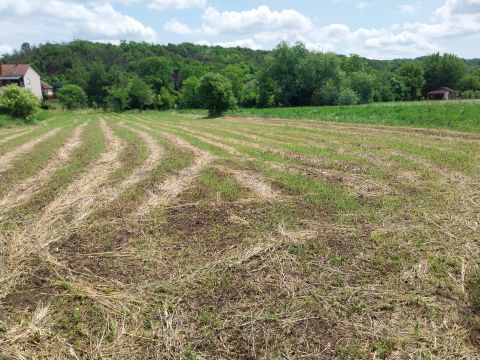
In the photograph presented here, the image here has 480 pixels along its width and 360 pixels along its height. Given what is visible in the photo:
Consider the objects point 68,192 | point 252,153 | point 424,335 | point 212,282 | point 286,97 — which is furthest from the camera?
point 286,97

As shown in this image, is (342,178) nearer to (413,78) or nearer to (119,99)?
(119,99)

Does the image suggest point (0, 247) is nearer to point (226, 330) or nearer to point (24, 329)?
point (24, 329)

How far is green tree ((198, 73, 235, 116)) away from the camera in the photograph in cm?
3869

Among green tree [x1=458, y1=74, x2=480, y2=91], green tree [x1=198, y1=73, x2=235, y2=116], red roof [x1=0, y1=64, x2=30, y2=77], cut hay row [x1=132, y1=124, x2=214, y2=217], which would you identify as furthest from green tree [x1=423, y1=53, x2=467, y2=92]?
cut hay row [x1=132, y1=124, x2=214, y2=217]

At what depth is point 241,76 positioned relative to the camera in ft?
289

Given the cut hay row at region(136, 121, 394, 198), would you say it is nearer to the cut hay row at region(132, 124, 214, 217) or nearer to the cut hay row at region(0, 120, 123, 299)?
the cut hay row at region(132, 124, 214, 217)

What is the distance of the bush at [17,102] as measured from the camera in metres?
31.6

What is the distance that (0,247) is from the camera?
547cm

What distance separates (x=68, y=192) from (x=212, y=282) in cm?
511

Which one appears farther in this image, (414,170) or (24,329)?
(414,170)

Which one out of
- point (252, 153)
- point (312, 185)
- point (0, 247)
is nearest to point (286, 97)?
point (252, 153)

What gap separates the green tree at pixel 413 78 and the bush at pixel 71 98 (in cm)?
7100

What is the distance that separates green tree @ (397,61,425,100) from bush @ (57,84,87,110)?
7100cm

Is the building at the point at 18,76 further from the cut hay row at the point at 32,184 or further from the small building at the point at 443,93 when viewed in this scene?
the small building at the point at 443,93
